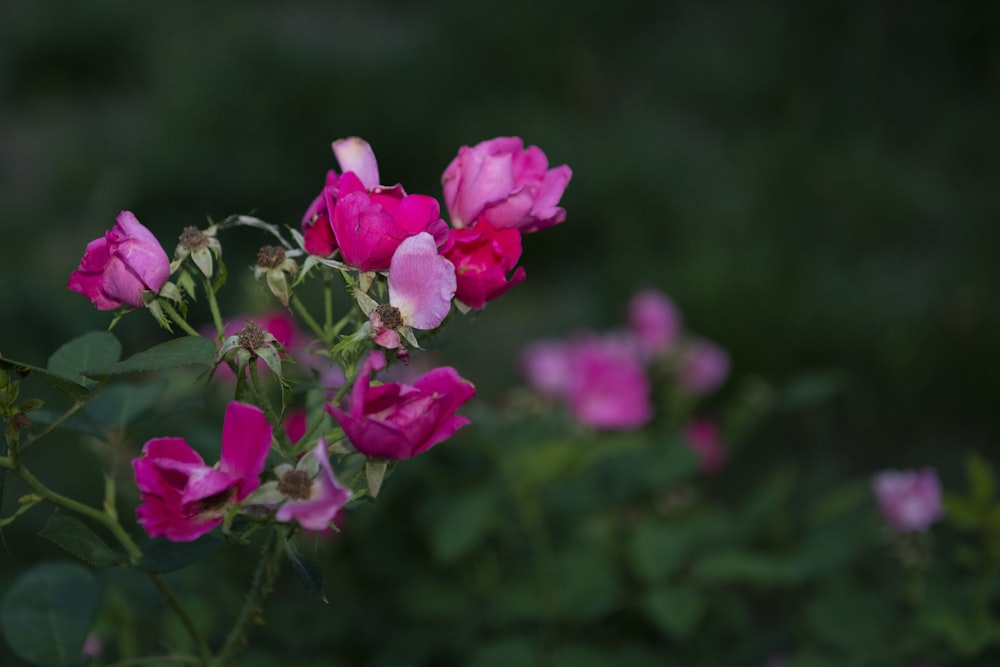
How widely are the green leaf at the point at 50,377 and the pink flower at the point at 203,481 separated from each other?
80 mm

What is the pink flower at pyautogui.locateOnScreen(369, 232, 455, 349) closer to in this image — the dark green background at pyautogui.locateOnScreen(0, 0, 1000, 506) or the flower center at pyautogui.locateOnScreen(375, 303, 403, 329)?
the flower center at pyautogui.locateOnScreen(375, 303, 403, 329)

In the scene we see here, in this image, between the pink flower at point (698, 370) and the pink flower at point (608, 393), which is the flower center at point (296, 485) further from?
the pink flower at point (698, 370)

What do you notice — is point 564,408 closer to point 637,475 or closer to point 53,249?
point 637,475

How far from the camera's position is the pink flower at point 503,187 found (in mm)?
893

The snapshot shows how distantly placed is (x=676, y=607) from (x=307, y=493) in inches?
33.0

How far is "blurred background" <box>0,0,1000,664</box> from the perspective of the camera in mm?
2795

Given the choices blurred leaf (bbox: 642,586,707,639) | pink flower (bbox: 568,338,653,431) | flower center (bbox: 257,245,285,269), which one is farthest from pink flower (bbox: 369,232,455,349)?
pink flower (bbox: 568,338,653,431)

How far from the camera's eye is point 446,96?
14.3 feet

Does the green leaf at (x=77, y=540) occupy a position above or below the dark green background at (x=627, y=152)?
above

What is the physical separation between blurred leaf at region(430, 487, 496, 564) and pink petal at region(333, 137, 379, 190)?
2.06ft

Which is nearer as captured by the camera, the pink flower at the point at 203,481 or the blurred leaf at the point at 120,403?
the pink flower at the point at 203,481

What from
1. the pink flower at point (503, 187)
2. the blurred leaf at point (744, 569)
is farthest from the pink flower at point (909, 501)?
the pink flower at point (503, 187)

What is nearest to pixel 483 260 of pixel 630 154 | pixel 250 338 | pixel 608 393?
pixel 250 338

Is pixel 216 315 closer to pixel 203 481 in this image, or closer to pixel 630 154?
pixel 203 481
